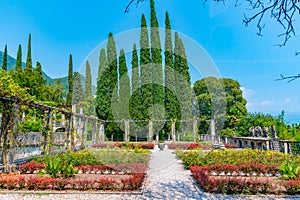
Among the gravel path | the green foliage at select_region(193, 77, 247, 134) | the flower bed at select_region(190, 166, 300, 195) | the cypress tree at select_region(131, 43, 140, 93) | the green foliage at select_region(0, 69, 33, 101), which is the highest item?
the cypress tree at select_region(131, 43, 140, 93)

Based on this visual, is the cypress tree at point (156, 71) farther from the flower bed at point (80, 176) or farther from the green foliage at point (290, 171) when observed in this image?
the green foliage at point (290, 171)

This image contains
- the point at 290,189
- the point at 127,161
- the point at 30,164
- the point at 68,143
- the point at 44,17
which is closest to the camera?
the point at 290,189

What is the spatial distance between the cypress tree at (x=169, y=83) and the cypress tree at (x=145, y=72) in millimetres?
1807

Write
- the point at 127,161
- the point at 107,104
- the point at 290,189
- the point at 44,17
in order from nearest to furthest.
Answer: the point at 290,189
the point at 127,161
the point at 44,17
the point at 107,104

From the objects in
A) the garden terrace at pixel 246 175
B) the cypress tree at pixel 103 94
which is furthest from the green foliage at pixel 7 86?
the cypress tree at pixel 103 94

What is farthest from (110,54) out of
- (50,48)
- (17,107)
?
(17,107)

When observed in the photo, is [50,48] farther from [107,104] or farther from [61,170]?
[107,104]

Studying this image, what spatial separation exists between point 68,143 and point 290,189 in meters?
9.65

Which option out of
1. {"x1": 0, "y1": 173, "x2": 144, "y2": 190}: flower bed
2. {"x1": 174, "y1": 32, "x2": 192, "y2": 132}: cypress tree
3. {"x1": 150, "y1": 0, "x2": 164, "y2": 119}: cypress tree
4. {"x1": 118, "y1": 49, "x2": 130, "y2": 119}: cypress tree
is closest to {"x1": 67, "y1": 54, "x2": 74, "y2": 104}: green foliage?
{"x1": 118, "y1": 49, "x2": 130, "y2": 119}: cypress tree

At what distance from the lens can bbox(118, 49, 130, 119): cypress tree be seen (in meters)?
22.9

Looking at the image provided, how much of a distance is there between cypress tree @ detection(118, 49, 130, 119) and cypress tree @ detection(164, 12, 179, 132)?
4168 mm

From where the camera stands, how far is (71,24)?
10.5 metres

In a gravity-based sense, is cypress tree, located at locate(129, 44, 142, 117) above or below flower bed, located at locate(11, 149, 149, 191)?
above

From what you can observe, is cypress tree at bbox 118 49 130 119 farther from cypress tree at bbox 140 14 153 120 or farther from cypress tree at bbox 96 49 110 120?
cypress tree at bbox 140 14 153 120
